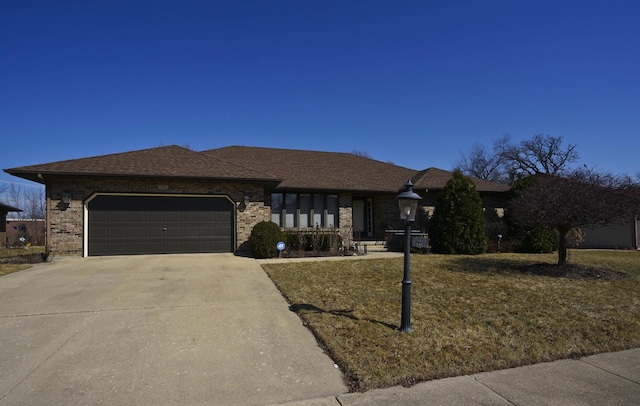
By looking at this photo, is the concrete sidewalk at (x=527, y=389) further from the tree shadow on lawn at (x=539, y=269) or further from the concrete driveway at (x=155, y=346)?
the tree shadow on lawn at (x=539, y=269)

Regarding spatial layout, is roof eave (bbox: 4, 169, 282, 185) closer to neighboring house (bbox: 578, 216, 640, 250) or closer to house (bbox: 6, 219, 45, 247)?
house (bbox: 6, 219, 45, 247)

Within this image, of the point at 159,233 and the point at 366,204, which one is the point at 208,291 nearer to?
the point at 159,233

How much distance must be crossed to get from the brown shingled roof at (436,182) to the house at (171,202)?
242mm

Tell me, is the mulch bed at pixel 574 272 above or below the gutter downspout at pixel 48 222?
below

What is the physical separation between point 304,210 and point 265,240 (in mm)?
4317

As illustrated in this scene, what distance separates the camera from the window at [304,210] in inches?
642

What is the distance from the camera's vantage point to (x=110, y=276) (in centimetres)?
896

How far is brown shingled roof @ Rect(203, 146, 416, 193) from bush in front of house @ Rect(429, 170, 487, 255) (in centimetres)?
363

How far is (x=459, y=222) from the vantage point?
43.4 feet

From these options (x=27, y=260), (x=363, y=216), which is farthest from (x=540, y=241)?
(x=27, y=260)

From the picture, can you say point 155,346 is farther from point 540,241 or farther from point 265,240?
point 540,241

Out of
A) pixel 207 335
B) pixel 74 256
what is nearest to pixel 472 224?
pixel 207 335

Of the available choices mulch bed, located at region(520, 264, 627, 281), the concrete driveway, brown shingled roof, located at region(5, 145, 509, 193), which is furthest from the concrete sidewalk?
brown shingled roof, located at region(5, 145, 509, 193)

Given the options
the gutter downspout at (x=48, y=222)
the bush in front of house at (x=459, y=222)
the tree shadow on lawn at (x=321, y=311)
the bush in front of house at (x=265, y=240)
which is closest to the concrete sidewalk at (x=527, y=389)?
the tree shadow on lawn at (x=321, y=311)
